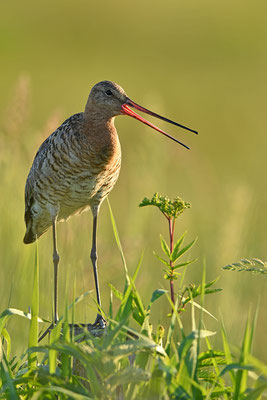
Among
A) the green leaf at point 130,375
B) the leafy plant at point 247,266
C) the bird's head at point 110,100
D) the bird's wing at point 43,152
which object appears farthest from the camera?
the bird's wing at point 43,152

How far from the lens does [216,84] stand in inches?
777

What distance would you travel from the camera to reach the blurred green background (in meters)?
4.70

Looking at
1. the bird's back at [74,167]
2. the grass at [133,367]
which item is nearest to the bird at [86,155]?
the bird's back at [74,167]

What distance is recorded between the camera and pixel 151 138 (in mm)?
5680

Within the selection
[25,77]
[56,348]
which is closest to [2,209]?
[25,77]

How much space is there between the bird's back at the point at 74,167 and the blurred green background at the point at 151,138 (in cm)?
13

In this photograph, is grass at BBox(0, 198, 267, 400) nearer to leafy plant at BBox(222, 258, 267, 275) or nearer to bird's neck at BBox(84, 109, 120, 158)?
leafy plant at BBox(222, 258, 267, 275)

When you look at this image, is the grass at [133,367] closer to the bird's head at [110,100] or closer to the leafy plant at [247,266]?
the leafy plant at [247,266]

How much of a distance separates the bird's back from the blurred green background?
13 cm

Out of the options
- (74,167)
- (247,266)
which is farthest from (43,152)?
(247,266)

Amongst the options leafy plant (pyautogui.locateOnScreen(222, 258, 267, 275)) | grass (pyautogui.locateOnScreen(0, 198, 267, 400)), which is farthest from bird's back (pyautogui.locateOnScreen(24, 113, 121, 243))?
leafy plant (pyautogui.locateOnScreen(222, 258, 267, 275))

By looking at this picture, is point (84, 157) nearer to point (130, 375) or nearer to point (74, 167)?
point (74, 167)

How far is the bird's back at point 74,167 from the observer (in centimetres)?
424

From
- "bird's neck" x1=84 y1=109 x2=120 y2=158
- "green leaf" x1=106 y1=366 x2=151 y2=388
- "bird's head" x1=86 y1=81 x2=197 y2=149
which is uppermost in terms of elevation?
"bird's head" x1=86 y1=81 x2=197 y2=149
